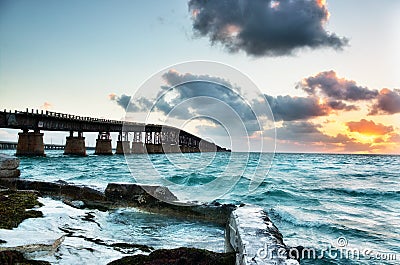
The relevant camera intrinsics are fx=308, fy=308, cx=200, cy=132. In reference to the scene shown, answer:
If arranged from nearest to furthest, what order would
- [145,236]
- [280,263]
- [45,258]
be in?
[280,263]
[45,258]
[145,236]

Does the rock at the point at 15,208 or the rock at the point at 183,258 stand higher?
the rock at the point at 183,258

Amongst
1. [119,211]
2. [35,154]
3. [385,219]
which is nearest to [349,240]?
[385,219]

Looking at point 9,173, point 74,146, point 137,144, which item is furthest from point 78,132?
point 9,173

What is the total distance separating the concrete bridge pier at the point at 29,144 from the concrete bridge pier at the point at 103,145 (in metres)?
22.4

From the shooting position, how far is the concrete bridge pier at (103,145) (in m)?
77.6

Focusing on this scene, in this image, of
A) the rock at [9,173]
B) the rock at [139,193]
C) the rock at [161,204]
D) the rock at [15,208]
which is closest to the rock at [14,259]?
the rock at [15,208]

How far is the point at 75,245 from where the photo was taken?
17.3ft

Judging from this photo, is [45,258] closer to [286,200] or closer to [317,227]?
[317,227]

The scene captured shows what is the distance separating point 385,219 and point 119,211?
370 inches

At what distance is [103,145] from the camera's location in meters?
78.0

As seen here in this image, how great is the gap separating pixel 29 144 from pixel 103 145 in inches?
967

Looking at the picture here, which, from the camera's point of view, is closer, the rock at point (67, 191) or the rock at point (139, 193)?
the rock at point (139, 193)

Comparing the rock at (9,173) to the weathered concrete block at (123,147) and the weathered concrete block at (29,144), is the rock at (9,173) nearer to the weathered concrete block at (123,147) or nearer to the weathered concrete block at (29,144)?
the weathered concrete block at (29,144)

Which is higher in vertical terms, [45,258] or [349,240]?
[45,258]
